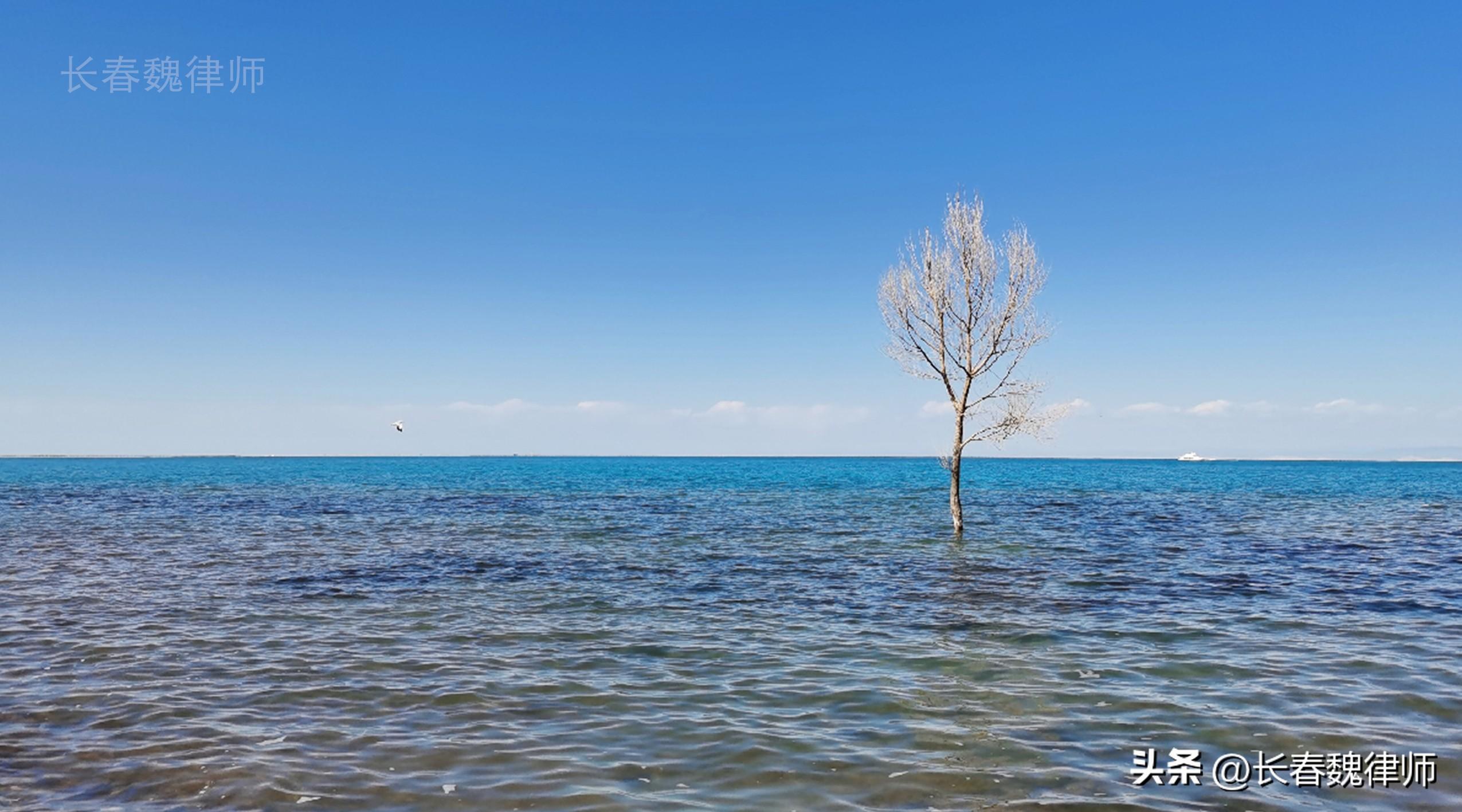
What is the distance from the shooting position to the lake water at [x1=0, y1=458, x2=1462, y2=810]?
751 cm

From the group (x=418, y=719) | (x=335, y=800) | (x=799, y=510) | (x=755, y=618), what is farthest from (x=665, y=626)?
(x=799, y=510)

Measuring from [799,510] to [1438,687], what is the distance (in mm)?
35229

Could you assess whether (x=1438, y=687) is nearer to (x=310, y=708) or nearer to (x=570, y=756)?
(x=570, y=756)

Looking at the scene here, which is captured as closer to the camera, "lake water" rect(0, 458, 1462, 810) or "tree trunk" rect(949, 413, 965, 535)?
"lake water" rect(0, 458, 1462, 810)

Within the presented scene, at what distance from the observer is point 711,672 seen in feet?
37.2

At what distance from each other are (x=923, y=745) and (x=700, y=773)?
245 cm

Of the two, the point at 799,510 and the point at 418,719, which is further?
the point at 799,510

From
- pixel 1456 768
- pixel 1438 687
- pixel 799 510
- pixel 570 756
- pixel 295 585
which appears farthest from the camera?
pixel 799 510

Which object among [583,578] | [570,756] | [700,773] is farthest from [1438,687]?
[583,578]

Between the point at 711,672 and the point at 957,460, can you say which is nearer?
the point at 711,672

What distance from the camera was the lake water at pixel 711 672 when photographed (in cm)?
751

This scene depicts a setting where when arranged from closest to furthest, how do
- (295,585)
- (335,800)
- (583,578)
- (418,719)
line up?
(335,800) < (418,719) < (295,585) < (583,578)

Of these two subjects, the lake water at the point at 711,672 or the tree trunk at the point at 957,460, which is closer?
the lake water at the point at 711,672

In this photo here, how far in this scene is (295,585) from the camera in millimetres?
18844
